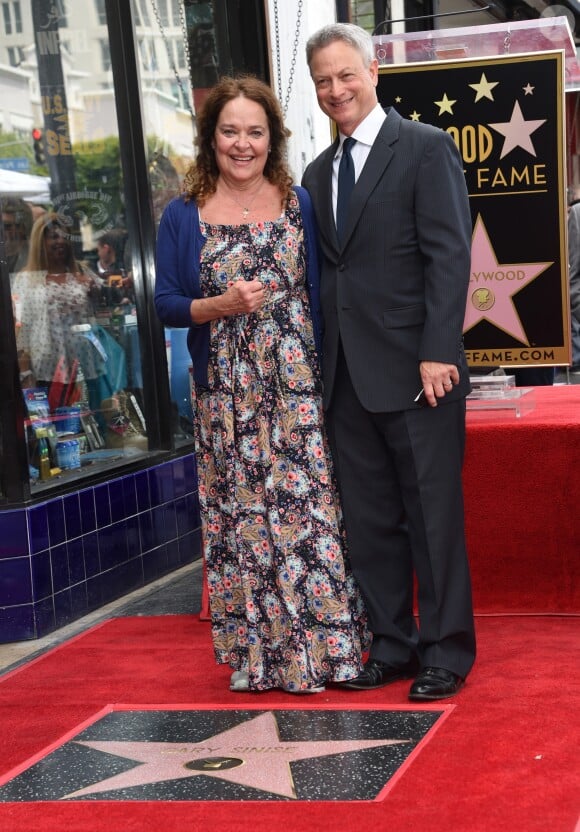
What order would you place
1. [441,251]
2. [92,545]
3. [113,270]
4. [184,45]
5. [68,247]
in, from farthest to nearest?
[184,45] < [113,270] < [68,247] < [92,545] < [441,251]

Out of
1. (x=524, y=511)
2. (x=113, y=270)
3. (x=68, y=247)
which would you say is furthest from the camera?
(x=113, y=270)

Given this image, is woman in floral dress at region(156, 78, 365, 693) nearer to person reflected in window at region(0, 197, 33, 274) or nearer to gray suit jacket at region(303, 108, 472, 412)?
gray suit jacket at region(303, 108, 472, 412)

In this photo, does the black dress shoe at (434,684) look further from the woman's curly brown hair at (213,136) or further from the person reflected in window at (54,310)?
the person reflected in window at (54,310)

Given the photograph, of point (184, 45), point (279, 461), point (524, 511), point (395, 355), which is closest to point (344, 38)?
point (395, 355)

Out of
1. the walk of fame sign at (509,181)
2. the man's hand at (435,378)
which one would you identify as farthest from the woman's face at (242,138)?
the walk of fame sign at (509,181)

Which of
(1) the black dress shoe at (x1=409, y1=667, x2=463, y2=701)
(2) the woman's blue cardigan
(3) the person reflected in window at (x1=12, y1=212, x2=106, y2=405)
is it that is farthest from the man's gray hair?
(3) the person reflected in window at (x1=12, y1=212, x2=106, y2=405)

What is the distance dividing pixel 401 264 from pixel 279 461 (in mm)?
607

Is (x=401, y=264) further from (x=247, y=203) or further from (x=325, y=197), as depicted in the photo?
(x=247, y=203)

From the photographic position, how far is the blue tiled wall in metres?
4.28

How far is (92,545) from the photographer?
4711 mm

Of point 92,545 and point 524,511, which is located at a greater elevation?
point 524,511

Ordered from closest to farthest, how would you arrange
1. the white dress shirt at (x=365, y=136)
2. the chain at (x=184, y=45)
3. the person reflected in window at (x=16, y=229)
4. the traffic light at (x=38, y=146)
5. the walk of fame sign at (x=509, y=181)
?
1. the white dress shirt at (x=365, y=136)
2. the walk of fame sign at (x=509, y=181)
3. the person reflected in window at (x=16, y=229)
4. the traffic light at (x=38, y=146)
5. the chain at (x=184, y=45)

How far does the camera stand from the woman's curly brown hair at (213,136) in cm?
329

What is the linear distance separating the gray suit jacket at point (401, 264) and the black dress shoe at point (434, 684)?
692 mm
